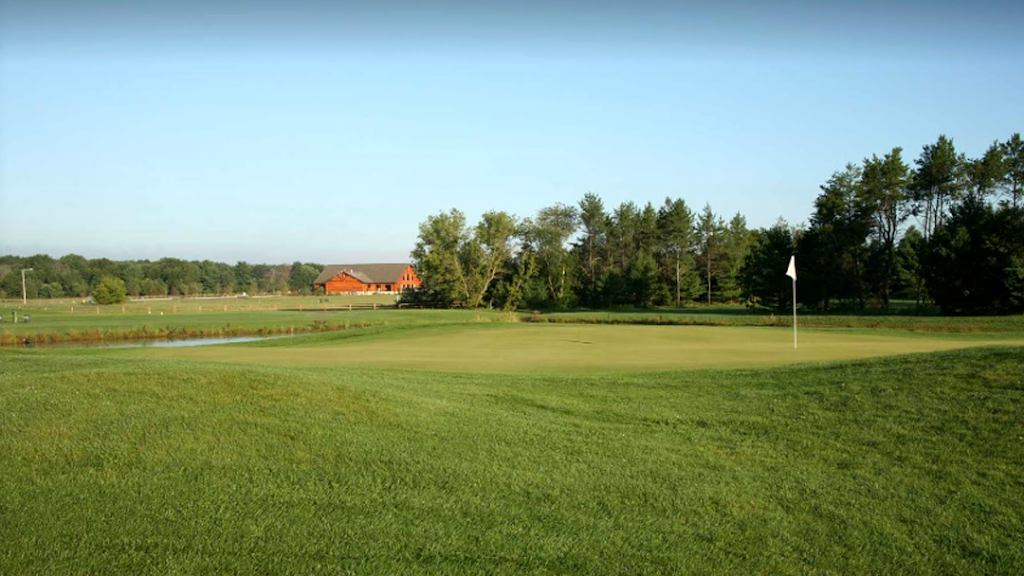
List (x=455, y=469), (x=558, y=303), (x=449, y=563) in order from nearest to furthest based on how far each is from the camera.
→ (x=449, y=563), (x=455, y=469), (x=558, y=303)

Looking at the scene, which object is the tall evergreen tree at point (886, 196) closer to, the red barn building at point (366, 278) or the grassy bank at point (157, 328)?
the grassy bank at point (157, 328)

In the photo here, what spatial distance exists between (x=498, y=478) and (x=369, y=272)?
153567 millimetres

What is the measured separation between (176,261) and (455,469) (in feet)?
554

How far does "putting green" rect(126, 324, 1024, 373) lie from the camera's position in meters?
21.0

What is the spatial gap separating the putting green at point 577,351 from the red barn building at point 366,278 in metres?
116

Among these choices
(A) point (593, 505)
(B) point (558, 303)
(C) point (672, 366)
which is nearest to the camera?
(A) point (593, 505)

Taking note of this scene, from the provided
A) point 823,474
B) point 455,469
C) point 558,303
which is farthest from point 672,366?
point 558,303

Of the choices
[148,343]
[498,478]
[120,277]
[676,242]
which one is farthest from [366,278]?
[498,478]

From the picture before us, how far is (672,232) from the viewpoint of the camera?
90.4 metres

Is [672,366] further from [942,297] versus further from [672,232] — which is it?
[672,232]

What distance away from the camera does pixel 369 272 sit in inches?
6196

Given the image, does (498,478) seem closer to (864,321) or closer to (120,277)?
(864,321)

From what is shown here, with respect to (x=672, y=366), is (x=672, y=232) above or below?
above

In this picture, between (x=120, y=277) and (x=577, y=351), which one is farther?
(x=120, y=277)
